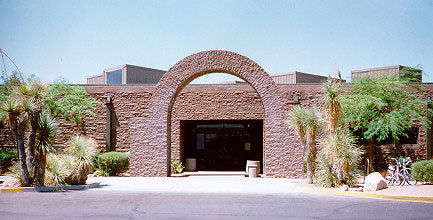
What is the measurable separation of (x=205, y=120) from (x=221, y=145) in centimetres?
239

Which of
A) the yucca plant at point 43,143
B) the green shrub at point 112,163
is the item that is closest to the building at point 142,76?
the green shrub at point 112,163

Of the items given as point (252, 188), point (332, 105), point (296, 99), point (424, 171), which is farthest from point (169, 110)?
point (424, 171)

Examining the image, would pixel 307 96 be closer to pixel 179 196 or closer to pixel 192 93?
pixel 192 93

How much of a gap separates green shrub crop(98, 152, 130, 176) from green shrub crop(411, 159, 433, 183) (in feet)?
41.2

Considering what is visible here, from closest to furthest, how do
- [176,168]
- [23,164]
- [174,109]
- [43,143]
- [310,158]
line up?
[23,164] < [43,143] < [310,158] < [176,168] < [174,109]

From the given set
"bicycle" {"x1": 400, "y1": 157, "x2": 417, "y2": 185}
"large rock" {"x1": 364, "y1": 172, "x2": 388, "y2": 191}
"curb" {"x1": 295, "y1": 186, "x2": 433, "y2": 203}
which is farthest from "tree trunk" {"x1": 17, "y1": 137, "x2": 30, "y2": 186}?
"bicycle" {"x1": 400, "y1": 157, "x2": 417, "y2": 185}

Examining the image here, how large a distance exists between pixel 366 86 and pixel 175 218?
12891 millimetres

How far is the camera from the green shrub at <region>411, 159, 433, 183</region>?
15.3 metres

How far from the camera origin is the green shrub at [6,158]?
834 inches

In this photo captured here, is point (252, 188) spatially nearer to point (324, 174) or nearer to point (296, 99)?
point (324, 174)

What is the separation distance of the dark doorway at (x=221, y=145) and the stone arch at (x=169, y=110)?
250 inches

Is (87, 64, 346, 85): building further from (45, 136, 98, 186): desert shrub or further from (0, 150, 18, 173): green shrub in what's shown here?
(45, 136, 98, 186): desert shrub

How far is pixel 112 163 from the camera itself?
66.1ft

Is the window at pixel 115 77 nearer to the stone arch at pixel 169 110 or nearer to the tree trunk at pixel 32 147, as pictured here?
the stone arch at pixel 169 110
